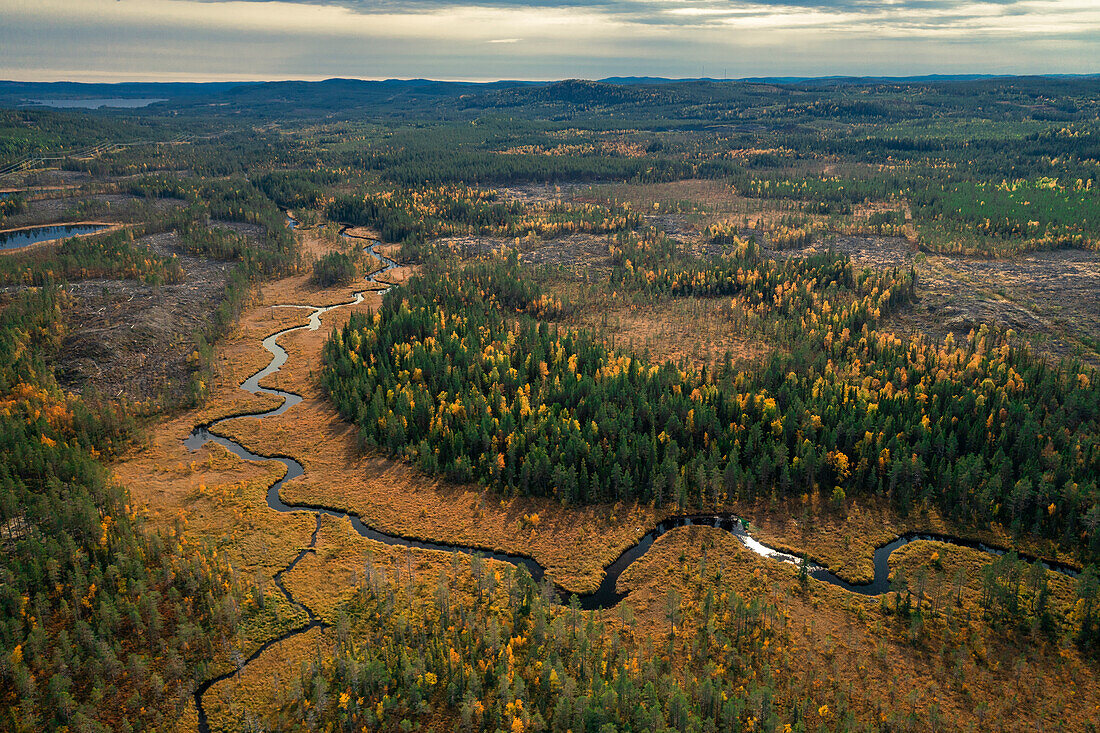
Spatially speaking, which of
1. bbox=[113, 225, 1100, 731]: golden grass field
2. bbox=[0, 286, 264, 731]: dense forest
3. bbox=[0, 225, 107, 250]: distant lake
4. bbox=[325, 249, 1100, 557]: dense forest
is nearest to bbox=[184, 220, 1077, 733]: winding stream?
bbox=[113, 225, 1100, 731]: golden grass field

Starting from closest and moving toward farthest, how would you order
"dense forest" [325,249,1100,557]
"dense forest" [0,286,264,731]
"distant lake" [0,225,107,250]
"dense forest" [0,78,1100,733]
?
"dense forest" [0,286,264,731], "dense forest" [0,78,1100,733], "dense forest" [325,249,1100,557], "distant lake" [0,225,107,250]

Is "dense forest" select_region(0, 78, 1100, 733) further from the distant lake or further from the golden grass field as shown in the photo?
the distant lake

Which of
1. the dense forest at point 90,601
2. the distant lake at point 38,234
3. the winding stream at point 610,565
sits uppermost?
the distant lake at point 38,234

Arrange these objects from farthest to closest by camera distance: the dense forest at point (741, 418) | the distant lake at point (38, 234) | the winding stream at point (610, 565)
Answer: the distant lake at point (38, 234)
the dense forest at point (741, 418)
the winding stream at point (610, 565)

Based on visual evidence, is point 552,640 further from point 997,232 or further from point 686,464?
point 997,232

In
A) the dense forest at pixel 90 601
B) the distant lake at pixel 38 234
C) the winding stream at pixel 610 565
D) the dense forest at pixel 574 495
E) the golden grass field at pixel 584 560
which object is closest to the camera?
the dense forest at pixel 90 601

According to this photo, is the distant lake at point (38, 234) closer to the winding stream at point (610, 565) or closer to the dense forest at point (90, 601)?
the dense forest at point (90, 601)

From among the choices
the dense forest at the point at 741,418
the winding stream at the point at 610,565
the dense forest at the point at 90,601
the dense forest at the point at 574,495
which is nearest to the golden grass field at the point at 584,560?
the dense forest at the point at 574,495

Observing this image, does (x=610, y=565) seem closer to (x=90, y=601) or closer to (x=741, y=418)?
(x=741, y=418)

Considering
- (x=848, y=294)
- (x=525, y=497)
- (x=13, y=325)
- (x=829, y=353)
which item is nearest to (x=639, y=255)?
(x=848, y=294)

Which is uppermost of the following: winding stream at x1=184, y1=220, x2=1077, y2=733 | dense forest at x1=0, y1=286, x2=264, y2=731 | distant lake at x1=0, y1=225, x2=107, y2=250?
distant lake at x1=0, y1=225, x2=107, y2=250
